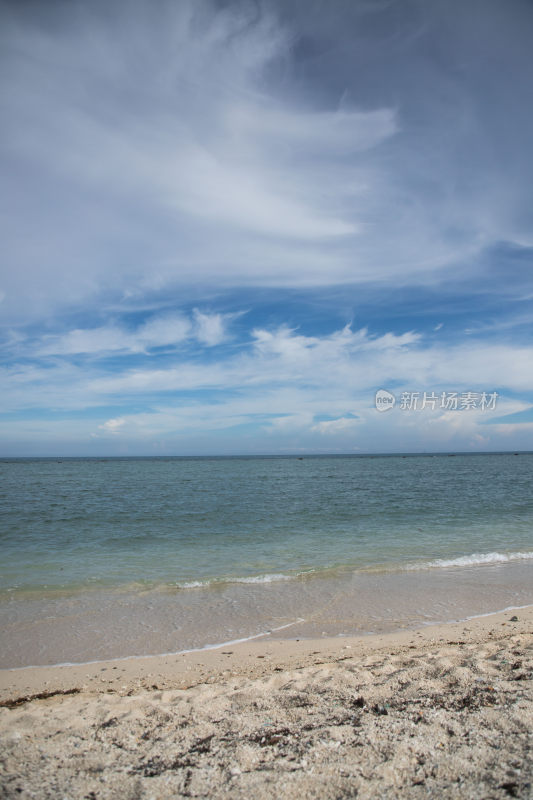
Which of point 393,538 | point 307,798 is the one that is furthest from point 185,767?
point 393,538

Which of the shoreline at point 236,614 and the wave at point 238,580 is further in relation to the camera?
the wave at point 238,580

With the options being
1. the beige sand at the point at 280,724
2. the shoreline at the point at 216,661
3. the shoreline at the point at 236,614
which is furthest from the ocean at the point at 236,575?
the beige sand at the point at 280,724

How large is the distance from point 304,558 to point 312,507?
43.3ft

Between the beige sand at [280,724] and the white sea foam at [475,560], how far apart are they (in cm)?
569

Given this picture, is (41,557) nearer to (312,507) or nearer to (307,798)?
(307,798)

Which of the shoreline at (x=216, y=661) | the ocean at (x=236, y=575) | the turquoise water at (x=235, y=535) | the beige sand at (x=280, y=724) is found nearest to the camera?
the beige sand at (x=280, y=724)

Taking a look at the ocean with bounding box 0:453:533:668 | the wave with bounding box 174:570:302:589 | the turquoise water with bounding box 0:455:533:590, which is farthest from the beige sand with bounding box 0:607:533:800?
the turquoise water with bounding box 0:455:533:590

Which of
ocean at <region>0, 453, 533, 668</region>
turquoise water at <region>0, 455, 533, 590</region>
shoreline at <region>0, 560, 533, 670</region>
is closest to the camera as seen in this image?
shoreline at <region>0, 560, 533, 670</region>

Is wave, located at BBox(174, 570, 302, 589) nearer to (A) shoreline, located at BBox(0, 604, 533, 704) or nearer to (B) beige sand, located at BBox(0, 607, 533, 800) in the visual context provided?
(A) shoreline, located at BBox(0, 604, 533, 704)

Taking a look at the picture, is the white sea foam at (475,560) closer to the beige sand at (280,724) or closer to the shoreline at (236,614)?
the shoreline at (236,614)

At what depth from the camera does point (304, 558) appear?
14.4 meters

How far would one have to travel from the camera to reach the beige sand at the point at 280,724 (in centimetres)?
371

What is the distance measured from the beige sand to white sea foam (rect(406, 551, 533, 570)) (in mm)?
5694

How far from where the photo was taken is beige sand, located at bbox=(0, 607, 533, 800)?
3.71 metres
